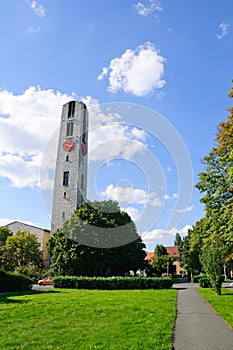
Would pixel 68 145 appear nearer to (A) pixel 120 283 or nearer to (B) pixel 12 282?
(A) pixel 120 283

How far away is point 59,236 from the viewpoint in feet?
146

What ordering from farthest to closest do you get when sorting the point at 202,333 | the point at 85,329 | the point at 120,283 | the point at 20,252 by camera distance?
the point at 20,252 → the point at 120,283 → the point at 85,329 → the point at 202,333

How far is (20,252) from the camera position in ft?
158

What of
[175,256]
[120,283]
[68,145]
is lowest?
[120,283]

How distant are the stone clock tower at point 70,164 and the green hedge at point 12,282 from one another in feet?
88.9

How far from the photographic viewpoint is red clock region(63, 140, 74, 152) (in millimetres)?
57688

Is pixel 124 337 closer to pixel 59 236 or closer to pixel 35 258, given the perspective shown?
pixel 59 236

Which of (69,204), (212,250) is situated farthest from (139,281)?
(69,204)

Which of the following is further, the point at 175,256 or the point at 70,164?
the point at 175,256

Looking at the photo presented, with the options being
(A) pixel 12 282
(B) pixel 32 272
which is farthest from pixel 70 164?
(A) pixel 12 282

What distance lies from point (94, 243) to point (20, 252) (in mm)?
13898

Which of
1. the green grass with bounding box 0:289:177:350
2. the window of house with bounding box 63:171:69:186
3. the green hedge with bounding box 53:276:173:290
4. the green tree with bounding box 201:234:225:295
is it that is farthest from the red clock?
the green grass with bounding box 0:289:177:350

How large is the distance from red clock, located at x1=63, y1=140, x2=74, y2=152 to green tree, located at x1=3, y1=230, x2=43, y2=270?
1713 centimetres

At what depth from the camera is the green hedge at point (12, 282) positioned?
24562mm
